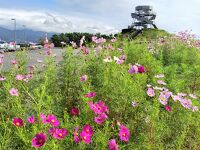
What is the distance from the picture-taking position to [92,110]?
4.90m

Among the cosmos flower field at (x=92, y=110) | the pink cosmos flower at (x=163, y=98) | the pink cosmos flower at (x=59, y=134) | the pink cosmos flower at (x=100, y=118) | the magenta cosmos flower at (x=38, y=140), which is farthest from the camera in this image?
the pink cosmos flower at (x=163, y=98)

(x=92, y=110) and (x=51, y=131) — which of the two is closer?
(x=51, y=131)

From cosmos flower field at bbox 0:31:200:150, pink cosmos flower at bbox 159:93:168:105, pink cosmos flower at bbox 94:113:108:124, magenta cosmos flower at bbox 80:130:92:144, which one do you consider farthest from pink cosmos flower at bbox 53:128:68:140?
pink cosmos flower at bbox 159:93:168:105

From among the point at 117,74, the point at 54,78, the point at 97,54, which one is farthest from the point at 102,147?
the point at 97,54

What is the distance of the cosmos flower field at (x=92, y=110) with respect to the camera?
416 centimetres

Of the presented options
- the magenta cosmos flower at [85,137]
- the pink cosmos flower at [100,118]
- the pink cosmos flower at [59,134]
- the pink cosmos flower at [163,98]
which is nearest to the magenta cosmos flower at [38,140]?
the pink cosmos flower at [59,134]

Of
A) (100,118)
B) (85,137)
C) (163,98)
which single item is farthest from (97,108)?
(163,98)

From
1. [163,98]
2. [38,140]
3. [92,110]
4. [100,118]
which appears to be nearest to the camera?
[38,140]

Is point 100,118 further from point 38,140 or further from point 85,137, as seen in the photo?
point 38,140

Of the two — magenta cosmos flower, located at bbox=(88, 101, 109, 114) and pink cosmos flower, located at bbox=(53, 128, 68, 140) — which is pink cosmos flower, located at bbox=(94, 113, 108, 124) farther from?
pink cosmos flower, located at bbox=(53, 128, 68, 140)

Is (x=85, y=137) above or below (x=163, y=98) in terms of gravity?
below

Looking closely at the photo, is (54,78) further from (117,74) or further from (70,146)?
(70,146)

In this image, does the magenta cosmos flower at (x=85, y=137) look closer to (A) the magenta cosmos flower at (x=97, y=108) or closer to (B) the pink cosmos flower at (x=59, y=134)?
(B) the pink cosmos flower at (x=59, y=134)

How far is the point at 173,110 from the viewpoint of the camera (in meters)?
5.98
